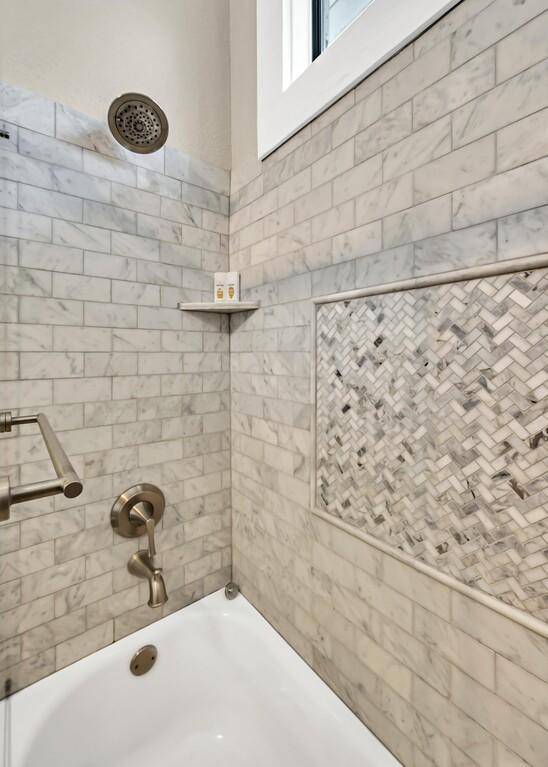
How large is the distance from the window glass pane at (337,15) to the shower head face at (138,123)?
63cm

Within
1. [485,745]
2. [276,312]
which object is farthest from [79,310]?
[485,745]

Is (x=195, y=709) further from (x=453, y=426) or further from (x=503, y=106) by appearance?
(x=503, y=106)

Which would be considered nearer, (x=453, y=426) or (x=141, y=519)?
(x=453, y=426)

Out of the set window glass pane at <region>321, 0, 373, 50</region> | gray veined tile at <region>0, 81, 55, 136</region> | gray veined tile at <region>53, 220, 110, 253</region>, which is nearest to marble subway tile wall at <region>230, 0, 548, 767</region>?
window glass pane at <region>321, 0, 373, 50</region>

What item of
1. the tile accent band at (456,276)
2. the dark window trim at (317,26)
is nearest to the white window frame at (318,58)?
the dark window trim at (317,26)

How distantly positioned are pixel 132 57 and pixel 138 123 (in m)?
0.26

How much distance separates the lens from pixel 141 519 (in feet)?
4.22

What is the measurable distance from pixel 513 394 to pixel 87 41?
1.66m

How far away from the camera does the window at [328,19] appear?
113cm

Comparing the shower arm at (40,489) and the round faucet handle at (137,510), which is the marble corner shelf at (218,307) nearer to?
the round faucet handle at (137,510)

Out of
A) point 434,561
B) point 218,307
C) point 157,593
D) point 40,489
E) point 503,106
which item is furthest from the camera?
point 218,307

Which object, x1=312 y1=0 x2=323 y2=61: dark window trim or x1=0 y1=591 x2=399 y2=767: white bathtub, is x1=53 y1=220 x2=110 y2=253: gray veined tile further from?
x1=0 y1=591 x2=399 y2=767: white bathtub

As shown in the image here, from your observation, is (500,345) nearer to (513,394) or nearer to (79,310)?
(513,394)

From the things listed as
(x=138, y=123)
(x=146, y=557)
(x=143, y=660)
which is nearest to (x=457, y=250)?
(x=138, y=123)
